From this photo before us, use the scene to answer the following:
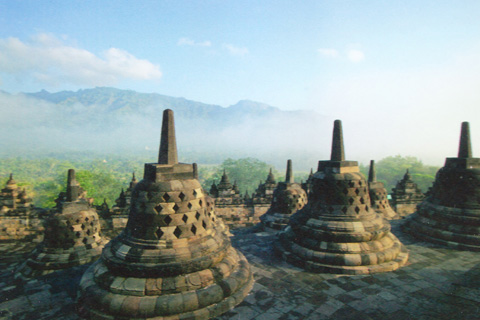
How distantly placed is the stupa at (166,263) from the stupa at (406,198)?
61.2ft

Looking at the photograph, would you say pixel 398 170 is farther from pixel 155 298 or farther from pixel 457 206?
pixel 155 298

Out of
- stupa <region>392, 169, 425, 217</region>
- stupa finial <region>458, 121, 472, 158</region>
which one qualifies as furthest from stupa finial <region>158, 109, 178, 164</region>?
stupa <region>392, 169, 425, 217</region>

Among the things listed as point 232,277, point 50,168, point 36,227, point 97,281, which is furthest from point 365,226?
point 50,168

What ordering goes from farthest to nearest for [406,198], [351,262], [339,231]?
[406,198]
[339,231]
[351,262]

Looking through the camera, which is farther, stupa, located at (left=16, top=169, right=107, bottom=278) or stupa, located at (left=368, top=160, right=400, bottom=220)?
stupa, located at (left=368, top=160, right=400, bottom=220)

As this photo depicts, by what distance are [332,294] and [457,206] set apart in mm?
6971

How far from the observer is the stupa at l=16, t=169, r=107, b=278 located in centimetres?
771

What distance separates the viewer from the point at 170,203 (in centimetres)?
549

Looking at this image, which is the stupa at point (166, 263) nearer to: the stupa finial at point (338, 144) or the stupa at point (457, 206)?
the stupa finial at point (338, 144)

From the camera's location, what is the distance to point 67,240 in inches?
322

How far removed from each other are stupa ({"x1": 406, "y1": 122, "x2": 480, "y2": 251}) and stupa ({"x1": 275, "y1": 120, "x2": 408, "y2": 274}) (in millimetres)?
2598

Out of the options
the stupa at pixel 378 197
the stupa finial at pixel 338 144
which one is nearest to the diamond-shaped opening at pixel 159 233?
the stupa finial at pixel 338 144

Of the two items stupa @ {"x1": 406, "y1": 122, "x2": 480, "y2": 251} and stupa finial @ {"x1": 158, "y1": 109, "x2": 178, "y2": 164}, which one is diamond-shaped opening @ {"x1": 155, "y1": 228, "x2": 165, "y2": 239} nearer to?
stupa finial @ {"x1": 158, "y1": 109, "x2": 178, "y2": 164}

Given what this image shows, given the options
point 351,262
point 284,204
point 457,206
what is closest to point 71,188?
point 351,262
